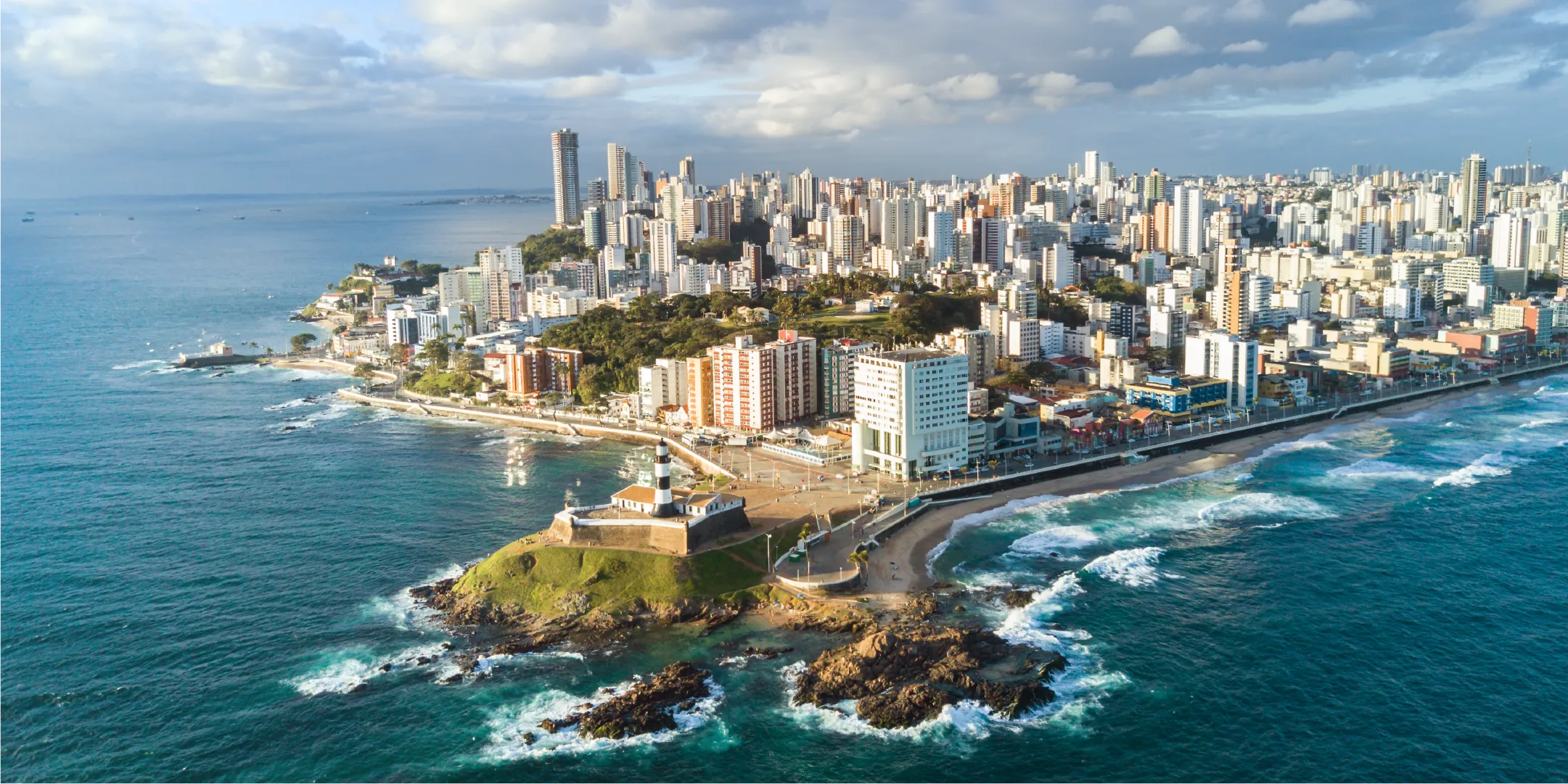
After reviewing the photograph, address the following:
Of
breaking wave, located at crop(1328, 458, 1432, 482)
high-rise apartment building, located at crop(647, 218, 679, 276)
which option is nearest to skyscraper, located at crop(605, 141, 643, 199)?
high-rise apartment building, located at crop(647, 218, 679, 276)

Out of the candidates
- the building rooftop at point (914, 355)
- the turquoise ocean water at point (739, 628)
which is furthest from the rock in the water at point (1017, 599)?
the building rooftop at point (914, 355)

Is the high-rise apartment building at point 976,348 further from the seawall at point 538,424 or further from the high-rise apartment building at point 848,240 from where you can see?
the high-rise apartment building at point 848,240

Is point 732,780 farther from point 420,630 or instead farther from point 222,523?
point 222,523

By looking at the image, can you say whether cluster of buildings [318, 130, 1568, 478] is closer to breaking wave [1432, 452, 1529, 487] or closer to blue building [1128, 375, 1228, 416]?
blue building [1128, 375, 1228, 416]

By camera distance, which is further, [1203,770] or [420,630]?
[420,630]

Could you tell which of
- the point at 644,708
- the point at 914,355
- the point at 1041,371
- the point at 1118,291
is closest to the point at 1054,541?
the point at 914,355

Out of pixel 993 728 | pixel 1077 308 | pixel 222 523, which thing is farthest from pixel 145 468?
pixel 1077 308
